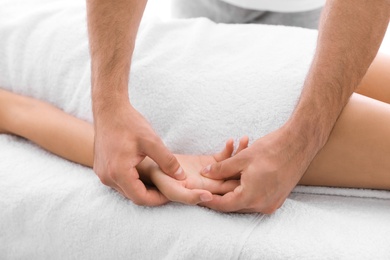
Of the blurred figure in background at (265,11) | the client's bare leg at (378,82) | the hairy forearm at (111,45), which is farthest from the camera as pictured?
the blurred figure in background at (265,11)

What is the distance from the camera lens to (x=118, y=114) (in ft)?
3.78

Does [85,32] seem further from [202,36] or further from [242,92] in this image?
[242,92]

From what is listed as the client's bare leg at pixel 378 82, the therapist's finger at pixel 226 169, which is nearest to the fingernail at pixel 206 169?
the therapist's finger at pixel 226 169

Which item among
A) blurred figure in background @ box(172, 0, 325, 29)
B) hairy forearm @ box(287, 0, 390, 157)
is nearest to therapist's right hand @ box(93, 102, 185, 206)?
hairy forearm @ box(287, 0, 390, 157)

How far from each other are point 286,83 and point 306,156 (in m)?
0.17

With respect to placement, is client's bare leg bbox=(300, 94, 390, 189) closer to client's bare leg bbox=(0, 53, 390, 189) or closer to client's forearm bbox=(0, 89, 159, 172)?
client's bare leg bbox=(0, 53, 390, 189)

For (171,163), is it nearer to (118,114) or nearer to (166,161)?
(166,161)

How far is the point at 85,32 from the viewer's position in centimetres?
138

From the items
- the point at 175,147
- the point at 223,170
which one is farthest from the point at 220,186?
the point at 175,147

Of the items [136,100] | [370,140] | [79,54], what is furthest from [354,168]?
[79,54]

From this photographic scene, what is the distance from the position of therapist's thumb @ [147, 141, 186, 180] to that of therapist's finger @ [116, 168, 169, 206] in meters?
0.05

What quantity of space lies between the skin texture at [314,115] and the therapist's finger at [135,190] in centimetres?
11

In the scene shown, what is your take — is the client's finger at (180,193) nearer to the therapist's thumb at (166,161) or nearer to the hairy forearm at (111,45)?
the therapist's thumb at (166,161)

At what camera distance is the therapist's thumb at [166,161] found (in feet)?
3.59
